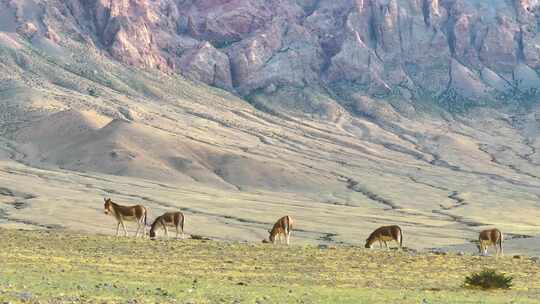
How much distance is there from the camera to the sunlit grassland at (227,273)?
21906 millimetres

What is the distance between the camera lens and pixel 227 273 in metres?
29.3

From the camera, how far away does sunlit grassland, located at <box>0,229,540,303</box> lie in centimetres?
2191

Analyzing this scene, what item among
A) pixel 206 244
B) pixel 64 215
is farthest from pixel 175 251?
pixel 64 215

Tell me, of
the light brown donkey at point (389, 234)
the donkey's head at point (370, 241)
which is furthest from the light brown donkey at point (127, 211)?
the light brown donkey at point (389, 234)

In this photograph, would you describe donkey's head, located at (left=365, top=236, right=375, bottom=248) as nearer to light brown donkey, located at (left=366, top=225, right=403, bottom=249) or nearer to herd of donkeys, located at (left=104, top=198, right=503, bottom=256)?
herd of donkeys, located at (left=104, top=198, right=503, bottom=256)

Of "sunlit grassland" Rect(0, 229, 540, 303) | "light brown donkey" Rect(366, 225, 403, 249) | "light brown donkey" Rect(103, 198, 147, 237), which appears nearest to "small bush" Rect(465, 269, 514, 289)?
"sunlit grassland" Rect(0, 229, 540, 303)

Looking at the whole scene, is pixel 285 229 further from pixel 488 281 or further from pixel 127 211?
pixel 488 281

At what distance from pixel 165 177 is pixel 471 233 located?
81.9 metres

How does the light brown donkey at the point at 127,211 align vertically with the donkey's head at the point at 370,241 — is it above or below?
above

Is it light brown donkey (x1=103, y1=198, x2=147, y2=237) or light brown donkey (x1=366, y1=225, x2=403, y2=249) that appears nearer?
light brown donkey (x1=366, y1=225, x2=403, y2=249)

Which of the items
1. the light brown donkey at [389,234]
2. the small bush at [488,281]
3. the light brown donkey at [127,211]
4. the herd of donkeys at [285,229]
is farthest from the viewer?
the light brown donkey at [127,211]

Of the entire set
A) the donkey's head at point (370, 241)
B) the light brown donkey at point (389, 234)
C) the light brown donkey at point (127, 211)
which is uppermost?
the light brown donkey at point (127, 211)

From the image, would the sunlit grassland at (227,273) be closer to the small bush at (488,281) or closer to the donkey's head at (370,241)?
the small bush at (488,281)

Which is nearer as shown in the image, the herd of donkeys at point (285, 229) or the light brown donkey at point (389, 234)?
the light brown donkey at point (389, 234)
